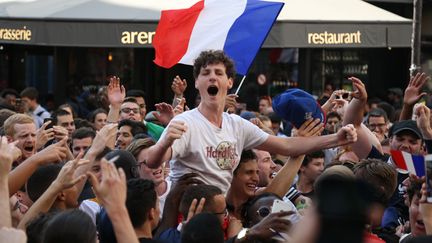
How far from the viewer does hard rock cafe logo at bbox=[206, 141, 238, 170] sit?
19.0 ft

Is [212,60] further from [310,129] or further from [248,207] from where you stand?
[248,207]

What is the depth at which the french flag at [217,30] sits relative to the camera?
325 inches

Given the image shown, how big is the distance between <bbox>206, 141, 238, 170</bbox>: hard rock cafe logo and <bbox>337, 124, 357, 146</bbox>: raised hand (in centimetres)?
66

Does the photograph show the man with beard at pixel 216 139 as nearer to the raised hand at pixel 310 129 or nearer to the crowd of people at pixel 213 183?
the crowd of people at pixel 213 183

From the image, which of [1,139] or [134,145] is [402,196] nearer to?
[134,145]

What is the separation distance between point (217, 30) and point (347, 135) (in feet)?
9.86

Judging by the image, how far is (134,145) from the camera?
7.09 m

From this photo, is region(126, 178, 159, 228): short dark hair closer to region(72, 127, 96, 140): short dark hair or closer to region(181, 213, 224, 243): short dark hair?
region(181, 213, 224, 243): short dark hair

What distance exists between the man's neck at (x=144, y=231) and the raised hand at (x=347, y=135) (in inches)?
61.7

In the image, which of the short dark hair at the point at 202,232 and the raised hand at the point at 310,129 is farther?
the raised hand at the point at 310,129

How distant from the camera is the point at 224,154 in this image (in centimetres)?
584

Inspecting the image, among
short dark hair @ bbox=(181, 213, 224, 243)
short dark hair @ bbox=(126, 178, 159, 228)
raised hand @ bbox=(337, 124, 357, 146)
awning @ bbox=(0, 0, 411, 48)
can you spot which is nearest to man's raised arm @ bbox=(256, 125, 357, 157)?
raised hand @ bbox=(337, 124, 357, 146)

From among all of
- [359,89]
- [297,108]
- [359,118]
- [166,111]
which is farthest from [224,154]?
[166,111]

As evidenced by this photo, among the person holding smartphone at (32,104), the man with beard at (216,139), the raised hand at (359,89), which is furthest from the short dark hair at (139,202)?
the person holding smartphone at (32,104)
